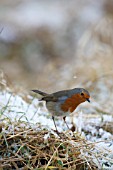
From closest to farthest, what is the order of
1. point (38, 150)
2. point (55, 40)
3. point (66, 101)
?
1. point (38, 150)
2. point (66, 101)
3. point (55, 40)

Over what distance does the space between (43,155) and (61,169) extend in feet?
0.48

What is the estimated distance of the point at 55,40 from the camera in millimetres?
10852

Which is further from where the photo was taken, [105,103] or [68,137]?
[105,103]

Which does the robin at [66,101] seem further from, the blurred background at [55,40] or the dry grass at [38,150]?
the blurred background at [55,40]

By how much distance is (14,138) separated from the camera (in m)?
2.97

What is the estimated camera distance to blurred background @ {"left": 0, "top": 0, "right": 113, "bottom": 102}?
8344 mm

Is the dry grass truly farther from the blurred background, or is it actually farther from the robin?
the blurred background

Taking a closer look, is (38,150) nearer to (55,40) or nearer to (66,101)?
(66,101)

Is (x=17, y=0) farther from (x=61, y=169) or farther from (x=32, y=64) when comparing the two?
(x=61, y=169)

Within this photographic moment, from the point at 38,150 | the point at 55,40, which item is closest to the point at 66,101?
the point at 38,150

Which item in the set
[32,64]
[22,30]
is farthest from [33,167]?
[22,30]

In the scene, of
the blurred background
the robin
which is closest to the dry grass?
the robin


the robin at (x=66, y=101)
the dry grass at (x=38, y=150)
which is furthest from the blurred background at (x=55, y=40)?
the dry grass at (x=38, y=150)

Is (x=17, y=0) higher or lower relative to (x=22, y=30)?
higher
